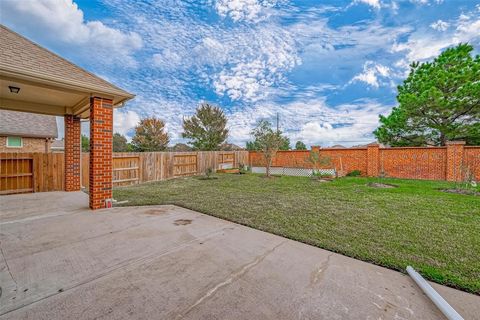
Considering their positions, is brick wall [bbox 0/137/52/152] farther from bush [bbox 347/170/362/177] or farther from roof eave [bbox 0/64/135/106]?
bush [bbox 347/170/362/177]

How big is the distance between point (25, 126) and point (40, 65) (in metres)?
12.2

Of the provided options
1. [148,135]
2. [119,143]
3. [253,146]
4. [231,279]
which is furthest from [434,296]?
[119,143]

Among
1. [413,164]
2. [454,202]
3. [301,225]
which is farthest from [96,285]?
[413,164]

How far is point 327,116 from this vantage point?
16.9 metres

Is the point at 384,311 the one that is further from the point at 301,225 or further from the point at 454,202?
the point at 454,202

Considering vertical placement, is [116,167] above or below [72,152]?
below

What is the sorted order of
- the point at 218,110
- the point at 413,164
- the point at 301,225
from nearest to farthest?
the point at 301,225 → the point at 413,164 → the point at 218,110

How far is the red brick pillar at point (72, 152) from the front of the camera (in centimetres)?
653

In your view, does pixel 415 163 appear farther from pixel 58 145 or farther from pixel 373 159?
pixel 58 145

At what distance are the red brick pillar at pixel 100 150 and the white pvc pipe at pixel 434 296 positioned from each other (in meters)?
5.49

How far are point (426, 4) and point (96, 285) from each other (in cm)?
1186

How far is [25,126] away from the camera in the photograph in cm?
1191

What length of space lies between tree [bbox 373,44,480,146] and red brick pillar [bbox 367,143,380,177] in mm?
2982

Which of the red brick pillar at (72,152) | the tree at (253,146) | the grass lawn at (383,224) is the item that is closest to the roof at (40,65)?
the red brick pillar at (72,152)
